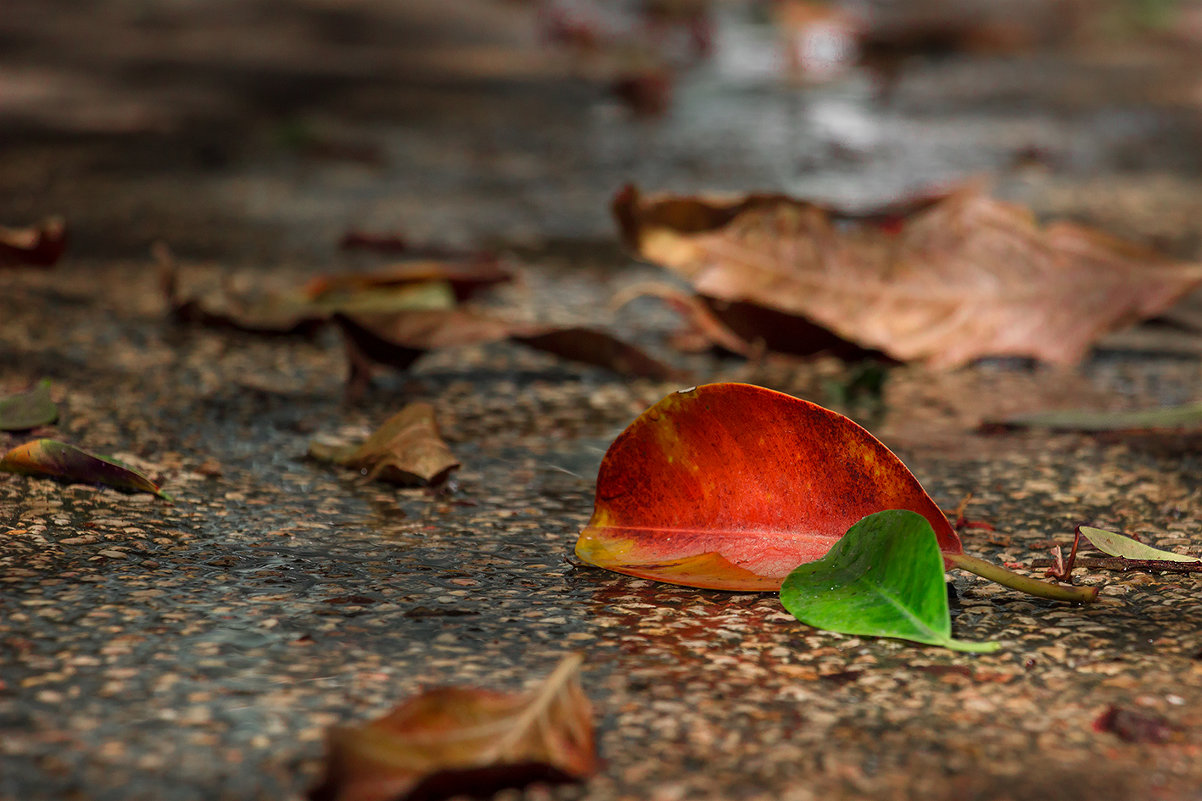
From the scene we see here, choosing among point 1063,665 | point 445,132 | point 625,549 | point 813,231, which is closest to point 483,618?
point 625,549

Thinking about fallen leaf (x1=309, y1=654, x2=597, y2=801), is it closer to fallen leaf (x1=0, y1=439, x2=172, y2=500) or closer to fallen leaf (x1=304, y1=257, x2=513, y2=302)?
fallen leaf (x1=0, y1=439, x2=172, y2=500)

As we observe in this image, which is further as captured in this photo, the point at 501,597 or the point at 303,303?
the point at 303,303

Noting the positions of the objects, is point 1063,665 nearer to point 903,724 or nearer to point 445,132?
point 903,724

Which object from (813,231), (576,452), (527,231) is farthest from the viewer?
(527,231)

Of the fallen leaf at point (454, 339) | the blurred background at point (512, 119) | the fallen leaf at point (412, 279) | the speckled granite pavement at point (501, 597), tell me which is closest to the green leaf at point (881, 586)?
the speckled granite pavement at point (501, 597)

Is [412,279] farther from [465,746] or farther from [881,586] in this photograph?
[465,746]

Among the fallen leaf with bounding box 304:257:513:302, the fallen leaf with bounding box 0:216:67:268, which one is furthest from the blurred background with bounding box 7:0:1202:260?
the fallen leaf with bounding box 304:257:513:302

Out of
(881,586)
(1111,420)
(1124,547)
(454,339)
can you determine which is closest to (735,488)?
(881,586)
